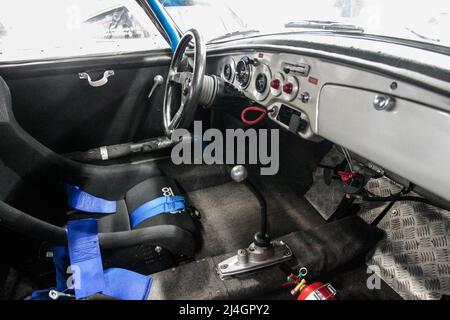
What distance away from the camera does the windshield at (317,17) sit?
98 centimetres

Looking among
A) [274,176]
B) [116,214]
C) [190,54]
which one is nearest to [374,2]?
[190,54]

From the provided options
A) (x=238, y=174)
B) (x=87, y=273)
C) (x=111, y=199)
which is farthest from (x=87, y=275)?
(x=238, y=174)

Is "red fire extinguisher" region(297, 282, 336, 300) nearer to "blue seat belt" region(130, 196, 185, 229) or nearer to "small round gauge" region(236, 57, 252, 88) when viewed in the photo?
"blue seat belt" region(130, 196, 185, 229)

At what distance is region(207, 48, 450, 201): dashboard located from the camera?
64 centimetres

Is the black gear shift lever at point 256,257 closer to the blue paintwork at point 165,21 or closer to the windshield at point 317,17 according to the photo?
the windshield at point 317,17

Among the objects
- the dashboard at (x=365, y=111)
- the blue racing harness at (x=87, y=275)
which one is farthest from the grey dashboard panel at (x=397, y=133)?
the blue racing harness at (x=87, y=275)

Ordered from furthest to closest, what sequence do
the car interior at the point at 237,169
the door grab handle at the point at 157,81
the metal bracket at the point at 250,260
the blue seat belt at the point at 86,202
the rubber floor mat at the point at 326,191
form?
1. the door grab handle at the point at 157,81
2. the rubber floor mat at the point at 326,191
3. the blue seat belt at the point at 86,202
4. the metal bracket at the point at 250,260
5. the car interior at the point at 237,169

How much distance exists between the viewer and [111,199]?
4.66ft

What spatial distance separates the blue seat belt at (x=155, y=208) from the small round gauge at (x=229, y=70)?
0.74m

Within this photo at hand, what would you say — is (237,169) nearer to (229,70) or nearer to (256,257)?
(256,257)
